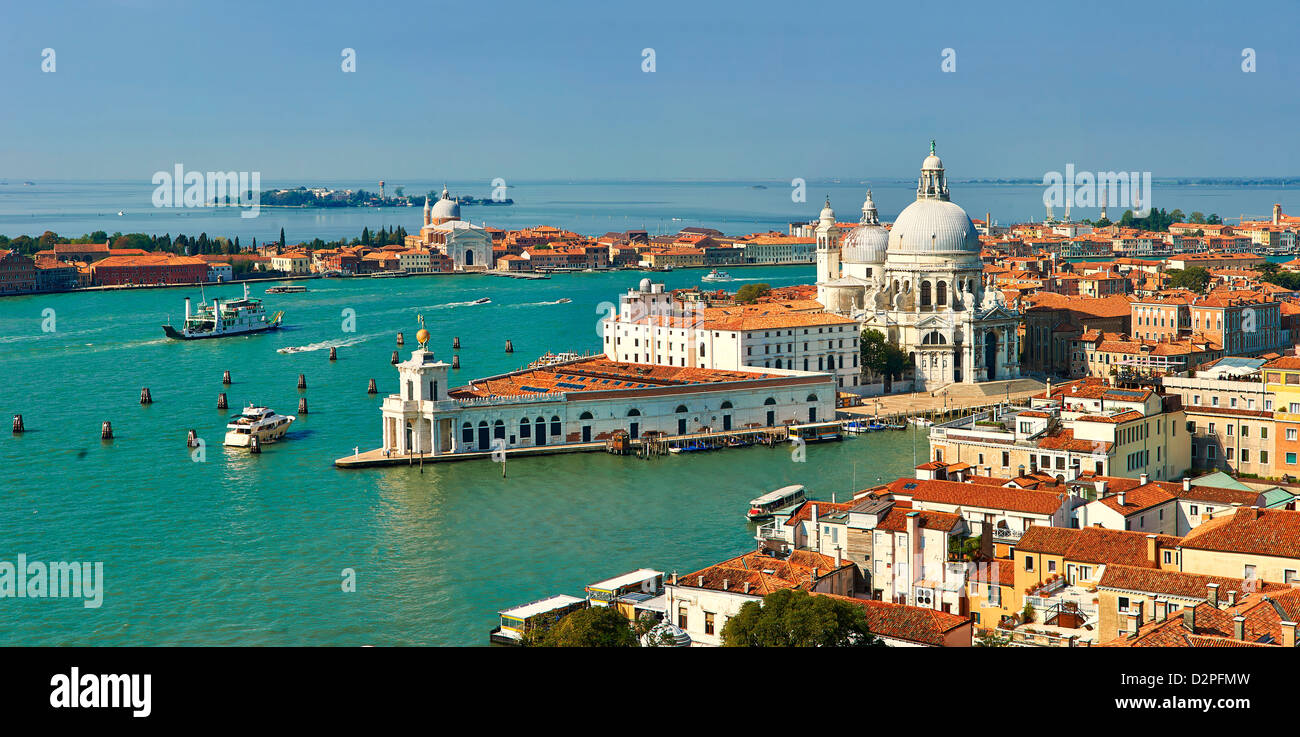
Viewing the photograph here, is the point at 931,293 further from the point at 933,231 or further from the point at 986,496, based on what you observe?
the point at 986,496

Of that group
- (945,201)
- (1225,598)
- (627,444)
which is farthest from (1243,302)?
(1225,598)

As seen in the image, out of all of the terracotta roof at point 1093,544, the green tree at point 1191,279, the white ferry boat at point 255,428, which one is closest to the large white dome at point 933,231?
the white ferry boat at point 255,428

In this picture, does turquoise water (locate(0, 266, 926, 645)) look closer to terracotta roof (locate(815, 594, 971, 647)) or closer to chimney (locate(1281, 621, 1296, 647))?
terracotta roof (locate(815, 594, 971, 647))

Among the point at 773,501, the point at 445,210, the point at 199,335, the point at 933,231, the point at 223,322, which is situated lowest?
the point at 773,501

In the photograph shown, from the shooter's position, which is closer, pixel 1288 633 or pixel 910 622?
pixel 1288 633

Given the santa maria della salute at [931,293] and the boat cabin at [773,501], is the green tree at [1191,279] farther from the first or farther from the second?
the boat cabin at [773,501]

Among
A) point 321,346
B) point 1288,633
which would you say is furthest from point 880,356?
point 1288,633
